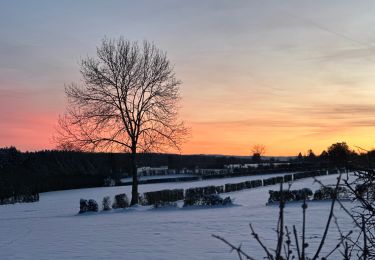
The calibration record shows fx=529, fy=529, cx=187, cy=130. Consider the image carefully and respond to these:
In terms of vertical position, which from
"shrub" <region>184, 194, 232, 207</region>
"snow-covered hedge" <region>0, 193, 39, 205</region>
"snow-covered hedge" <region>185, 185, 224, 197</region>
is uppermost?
"snow-covered hedge" <region>185, 185, 224, 197</region>

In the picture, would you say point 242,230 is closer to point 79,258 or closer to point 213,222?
point 213,222

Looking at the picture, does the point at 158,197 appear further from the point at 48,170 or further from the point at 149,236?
the point at 48,170

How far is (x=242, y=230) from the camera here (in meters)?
17.6

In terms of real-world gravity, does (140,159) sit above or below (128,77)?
below

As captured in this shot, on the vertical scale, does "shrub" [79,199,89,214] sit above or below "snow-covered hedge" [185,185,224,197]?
below

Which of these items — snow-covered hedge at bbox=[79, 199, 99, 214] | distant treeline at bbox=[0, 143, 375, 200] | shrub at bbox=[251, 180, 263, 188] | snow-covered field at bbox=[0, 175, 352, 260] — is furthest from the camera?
distant treeline at bbox=[0, 143, 375, 200]

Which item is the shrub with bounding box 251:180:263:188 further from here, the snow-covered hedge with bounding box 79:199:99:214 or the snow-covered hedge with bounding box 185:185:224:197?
the snow-covered hedge with bounding box 79:199:99:214

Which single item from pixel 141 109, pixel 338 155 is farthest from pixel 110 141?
pixel 338 155

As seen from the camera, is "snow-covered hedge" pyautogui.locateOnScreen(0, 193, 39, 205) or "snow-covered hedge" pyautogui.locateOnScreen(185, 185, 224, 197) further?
"snow-covered hedge" pyautogui.locateOnScreen(0, 193, 39, 205)

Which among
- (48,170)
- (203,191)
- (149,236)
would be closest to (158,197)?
(203,191)

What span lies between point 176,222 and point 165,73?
56.1 feet

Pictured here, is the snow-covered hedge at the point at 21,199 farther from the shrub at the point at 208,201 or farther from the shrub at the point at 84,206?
the shrub at the point at 208,201

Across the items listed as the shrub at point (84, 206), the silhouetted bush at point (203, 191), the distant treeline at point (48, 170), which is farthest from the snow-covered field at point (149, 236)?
the distant treeline at point (48, 170)

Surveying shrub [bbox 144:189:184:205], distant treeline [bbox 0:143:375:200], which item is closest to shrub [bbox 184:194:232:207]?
shrub [bbox 144:189:184:205]
